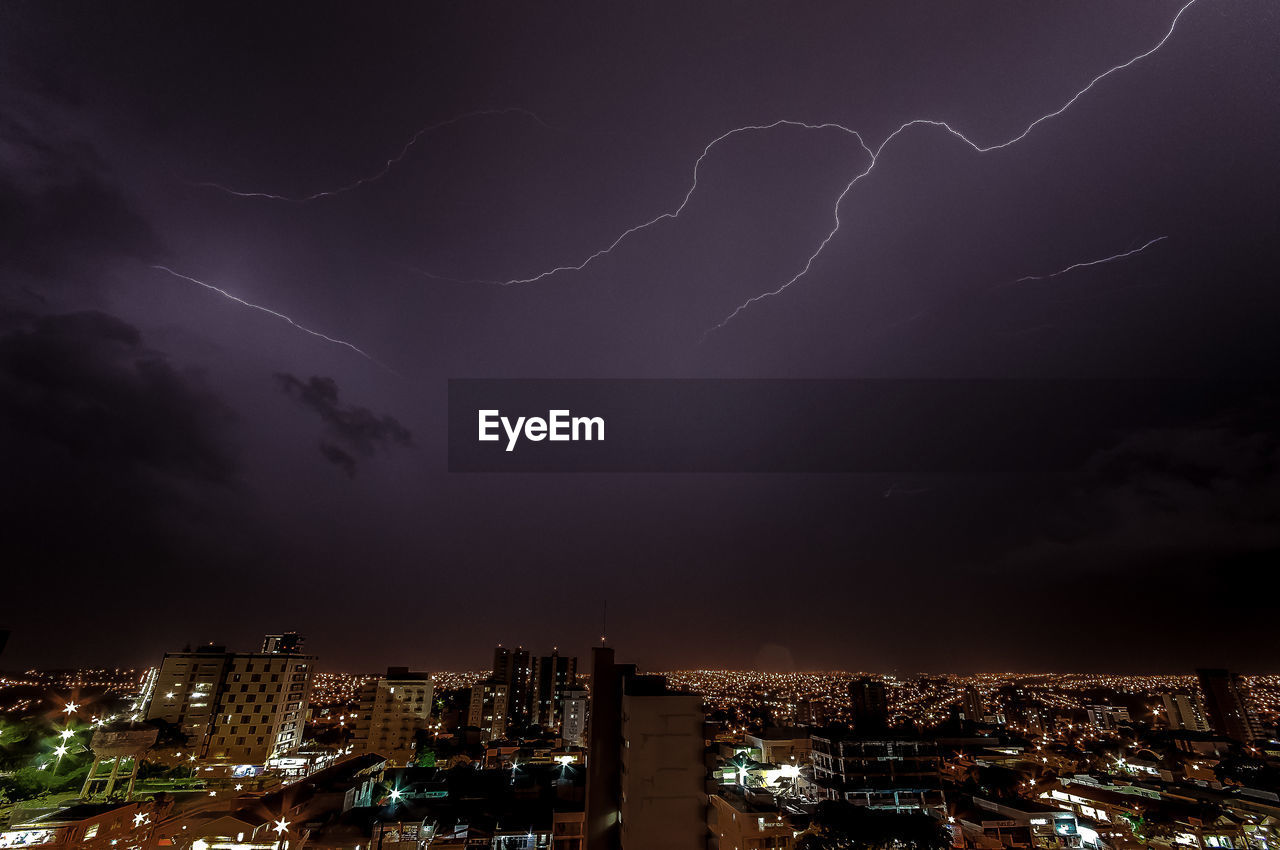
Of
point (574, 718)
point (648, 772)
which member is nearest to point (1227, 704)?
point (574, 718)

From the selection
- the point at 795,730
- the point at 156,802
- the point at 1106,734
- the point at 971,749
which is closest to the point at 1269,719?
the point at 1106,734

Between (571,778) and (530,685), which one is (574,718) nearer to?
(530,685)

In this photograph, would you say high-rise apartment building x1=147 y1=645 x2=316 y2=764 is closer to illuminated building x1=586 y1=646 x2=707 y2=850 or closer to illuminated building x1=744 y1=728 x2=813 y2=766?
illuminated building x1=744 y1=728 x2=813 y2=766

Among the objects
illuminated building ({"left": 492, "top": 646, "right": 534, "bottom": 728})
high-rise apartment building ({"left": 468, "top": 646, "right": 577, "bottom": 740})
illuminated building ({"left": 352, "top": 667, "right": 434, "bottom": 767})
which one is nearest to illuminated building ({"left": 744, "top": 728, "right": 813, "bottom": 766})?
illuminated building ({"left": 352, "top": 667, "right": 434, "bottom": 767})

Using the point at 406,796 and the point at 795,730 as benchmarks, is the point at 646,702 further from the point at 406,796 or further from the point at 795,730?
the point at 795,730

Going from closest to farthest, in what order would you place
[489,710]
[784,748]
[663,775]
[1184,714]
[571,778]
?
[663,775], [571,778], [784,748], [489,710], [1184,714]

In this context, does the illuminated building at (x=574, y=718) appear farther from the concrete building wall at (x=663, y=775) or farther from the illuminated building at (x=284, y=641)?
the concrete building wall at (x=663, y=775)

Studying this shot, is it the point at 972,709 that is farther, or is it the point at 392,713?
the point at 972,709
